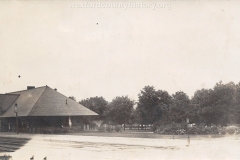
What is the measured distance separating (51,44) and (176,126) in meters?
18.3

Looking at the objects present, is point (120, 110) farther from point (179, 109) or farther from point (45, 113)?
point (45, 113)

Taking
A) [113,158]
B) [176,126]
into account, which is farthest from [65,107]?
[113,158]

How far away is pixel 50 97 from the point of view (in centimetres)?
4562

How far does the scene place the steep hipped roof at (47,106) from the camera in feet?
140

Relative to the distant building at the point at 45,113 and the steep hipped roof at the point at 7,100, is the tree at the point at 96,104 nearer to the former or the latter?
the distant building at the point at 45,113

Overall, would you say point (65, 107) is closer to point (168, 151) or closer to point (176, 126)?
point (176, 126)

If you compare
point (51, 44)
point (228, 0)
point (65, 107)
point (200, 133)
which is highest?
point (228, 0)

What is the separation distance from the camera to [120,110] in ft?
209

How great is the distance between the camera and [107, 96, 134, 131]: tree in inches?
2457

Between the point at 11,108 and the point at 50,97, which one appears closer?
the point at 50,97

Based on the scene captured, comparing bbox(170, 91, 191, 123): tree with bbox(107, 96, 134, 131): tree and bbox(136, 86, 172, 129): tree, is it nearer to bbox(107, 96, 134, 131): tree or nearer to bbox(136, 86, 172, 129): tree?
bbox(136, 86, 172, 129): tree

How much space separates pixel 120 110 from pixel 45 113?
Answer: 23721 millimetres

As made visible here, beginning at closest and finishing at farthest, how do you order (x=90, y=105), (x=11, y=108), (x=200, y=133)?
(x=200, y=133), (x=11, y=108), (x=90, y=105)

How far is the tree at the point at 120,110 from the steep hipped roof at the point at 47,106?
16.8 m
